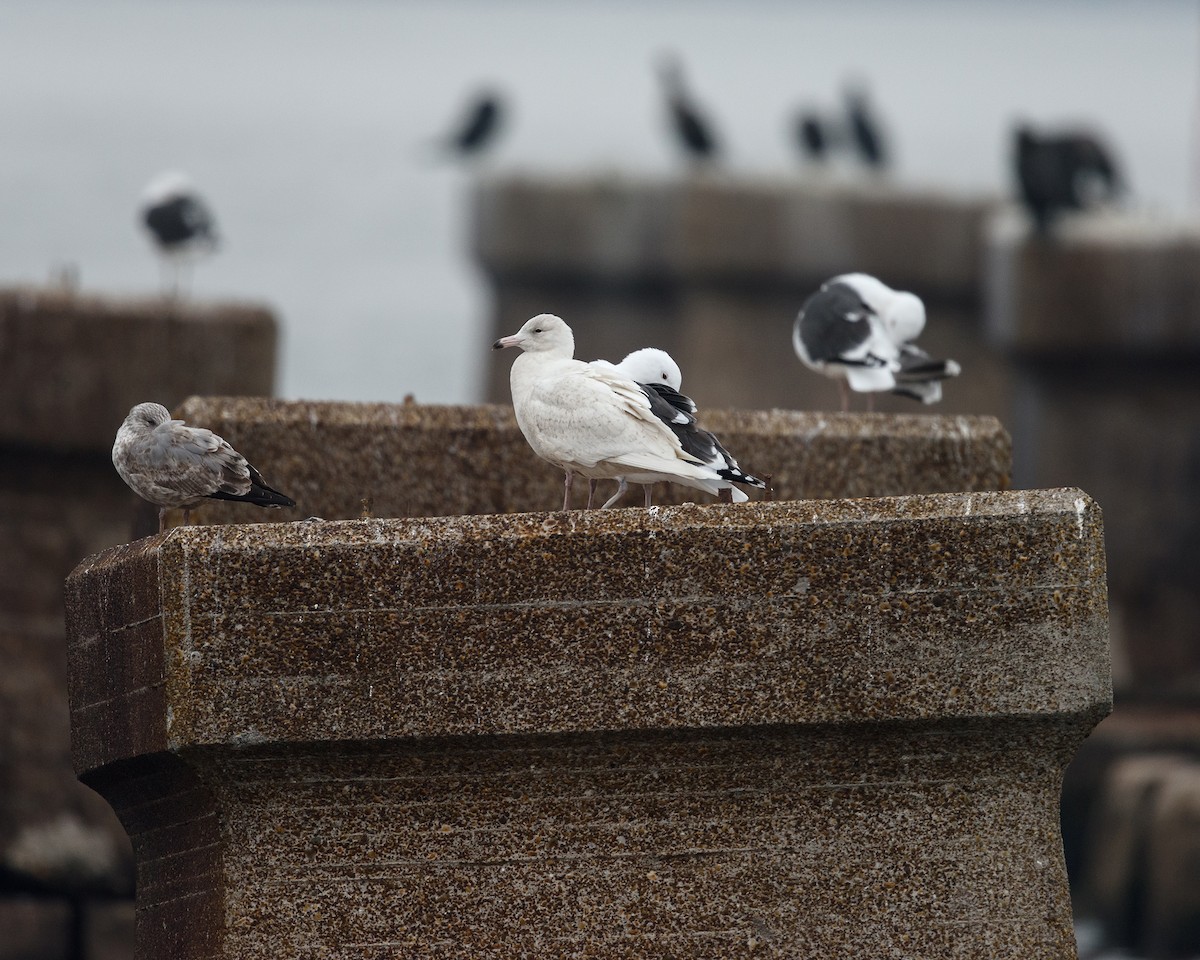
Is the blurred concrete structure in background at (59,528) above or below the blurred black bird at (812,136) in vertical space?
below

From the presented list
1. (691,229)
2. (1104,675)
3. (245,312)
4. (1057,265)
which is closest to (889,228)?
(691,229)

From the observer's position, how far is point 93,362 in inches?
426

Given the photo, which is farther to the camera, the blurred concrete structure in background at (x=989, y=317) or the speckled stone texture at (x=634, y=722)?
the blurred concrete structure in background at (x=989, y=317)

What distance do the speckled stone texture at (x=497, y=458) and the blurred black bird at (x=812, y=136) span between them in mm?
16605

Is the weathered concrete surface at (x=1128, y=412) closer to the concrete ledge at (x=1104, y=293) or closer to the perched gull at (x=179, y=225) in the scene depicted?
the concrete ledge at (x=1104, y=293)

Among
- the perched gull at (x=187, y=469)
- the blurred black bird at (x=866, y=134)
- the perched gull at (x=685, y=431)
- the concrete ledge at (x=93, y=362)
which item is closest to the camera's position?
the perched gull at (x=685, y=431)

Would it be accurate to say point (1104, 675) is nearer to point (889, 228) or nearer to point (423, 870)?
point (423, 870)

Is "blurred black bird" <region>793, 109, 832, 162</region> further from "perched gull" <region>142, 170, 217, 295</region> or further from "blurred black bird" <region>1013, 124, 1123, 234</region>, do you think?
"perched gull" <region>142, 170, 217, 295</region>

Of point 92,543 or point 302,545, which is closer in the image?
point 302,545

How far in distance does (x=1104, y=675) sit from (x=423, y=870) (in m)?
1.77

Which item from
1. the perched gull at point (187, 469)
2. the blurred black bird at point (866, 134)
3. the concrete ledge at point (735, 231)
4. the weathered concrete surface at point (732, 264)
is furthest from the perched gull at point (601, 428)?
the blurred black bird at point (866, 134)

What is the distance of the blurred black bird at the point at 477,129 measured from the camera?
25.8m

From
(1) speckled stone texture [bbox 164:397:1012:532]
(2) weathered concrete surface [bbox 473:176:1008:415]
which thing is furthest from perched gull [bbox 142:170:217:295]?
(1) speckled stone texture [bbox 164:397:1012:532]

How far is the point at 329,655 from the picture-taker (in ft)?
19.5
